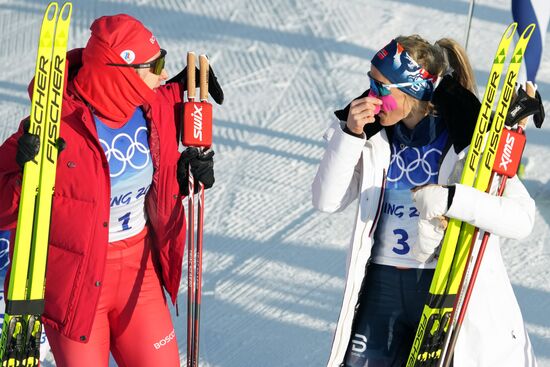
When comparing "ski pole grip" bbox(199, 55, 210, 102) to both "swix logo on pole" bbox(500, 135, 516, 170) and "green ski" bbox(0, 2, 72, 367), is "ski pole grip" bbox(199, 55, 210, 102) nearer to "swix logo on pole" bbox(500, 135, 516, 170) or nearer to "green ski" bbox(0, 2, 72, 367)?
"green ski" bbox(0, 2, 72, 367)

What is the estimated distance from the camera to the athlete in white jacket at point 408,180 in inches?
149

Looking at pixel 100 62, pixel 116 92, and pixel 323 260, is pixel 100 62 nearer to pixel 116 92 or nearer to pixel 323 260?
pixel 116 92

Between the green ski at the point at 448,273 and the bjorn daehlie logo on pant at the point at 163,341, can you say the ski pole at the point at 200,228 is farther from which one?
the green ski at the point at 448,273

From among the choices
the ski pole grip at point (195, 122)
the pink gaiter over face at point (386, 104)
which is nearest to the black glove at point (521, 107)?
the pink gaiter over face at point (386, 104)

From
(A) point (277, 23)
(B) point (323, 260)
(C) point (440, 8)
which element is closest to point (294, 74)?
(A) point (277, 23)

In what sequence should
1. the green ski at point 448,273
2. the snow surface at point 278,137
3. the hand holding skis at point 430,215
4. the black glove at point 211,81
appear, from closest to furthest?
the hand holding skis at point 430,215, the green ski at point 448,273, the black glove at point 211,81, the snow surface at point 278,137

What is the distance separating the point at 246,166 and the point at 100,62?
3650mm

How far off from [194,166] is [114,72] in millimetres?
492

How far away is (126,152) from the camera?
3.88m

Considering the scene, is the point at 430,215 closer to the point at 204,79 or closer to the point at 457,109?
the point at 457,109

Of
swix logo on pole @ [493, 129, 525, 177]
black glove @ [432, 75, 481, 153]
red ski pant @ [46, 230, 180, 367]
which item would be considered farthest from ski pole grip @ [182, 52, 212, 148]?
swix logo on pole @ [493, 129, 525, 177]

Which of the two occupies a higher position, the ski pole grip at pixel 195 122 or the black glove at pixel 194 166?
the ski pole grip at pixel 195 122

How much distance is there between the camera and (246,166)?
24.4 feet

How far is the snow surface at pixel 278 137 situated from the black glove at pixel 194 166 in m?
1.68
